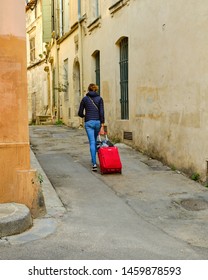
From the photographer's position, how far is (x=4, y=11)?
5.33 m

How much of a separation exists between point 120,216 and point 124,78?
22.6 feet

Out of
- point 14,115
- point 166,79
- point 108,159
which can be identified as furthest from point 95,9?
point 14,115

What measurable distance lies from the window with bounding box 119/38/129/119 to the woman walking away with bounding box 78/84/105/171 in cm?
325

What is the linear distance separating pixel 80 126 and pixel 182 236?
11.9m

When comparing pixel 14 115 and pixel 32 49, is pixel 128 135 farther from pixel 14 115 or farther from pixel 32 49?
pixel 32 49

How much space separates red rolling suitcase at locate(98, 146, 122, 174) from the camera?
8.12m

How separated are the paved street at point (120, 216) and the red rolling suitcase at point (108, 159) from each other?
172mm

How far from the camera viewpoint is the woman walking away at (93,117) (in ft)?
28.1

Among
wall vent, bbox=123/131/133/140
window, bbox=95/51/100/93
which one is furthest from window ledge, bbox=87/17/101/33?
wall vent, bbox=123/131/133/140

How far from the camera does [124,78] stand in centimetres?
1200

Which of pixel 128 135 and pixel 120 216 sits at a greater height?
pixel 128 135

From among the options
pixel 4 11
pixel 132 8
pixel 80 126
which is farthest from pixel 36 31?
pixel 4 11

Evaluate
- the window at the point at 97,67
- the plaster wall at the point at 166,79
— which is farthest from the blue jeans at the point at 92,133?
the window at the point at 97,67
